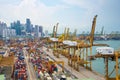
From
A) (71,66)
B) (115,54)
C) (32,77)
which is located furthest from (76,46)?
(115,54)

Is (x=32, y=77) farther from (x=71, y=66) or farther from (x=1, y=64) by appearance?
(x=71, y=66)

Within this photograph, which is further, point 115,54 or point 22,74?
point 22,74

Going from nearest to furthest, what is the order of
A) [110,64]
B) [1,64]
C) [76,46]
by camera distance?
[1,64], [76,46], [110,64]

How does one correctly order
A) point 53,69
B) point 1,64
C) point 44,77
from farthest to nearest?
1. point 53,69
2. point 1,64
3. point 44,77

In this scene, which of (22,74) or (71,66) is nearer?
(22,74)

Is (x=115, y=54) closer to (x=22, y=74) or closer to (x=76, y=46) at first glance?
(x=22, y=74)

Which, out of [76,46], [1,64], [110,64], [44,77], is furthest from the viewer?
[110,64]

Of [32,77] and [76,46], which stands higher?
[76,46]

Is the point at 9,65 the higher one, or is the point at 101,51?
the point at 101,51

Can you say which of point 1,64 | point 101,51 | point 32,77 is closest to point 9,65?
point 1,64

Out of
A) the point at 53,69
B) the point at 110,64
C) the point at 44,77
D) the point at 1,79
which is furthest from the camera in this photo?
the point at 110,64
